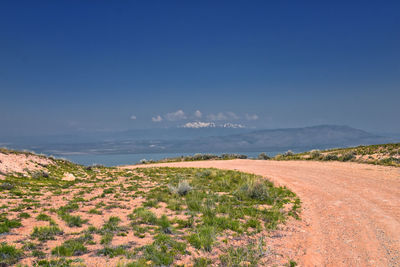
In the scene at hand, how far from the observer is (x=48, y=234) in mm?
7953

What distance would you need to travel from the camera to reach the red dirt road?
7129 mm

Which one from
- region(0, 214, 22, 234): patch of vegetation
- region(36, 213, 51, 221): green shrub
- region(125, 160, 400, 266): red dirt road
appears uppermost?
region(0, 214, 22, 234): patch of vegetation

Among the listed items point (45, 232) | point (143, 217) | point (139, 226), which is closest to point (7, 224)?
point (45, 232)

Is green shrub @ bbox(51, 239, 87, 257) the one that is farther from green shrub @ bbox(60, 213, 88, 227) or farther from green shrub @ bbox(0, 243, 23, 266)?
green shrub @ bbox(60, 213, 88, 227)

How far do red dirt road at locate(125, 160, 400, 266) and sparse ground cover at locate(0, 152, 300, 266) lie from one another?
3.32 ft

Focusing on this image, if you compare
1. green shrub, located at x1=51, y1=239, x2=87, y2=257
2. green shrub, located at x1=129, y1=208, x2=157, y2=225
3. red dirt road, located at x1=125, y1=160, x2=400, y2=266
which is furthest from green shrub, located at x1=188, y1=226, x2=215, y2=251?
green shrub, located at x1=51, y1=239, x2=87, y2=257

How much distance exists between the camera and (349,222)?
9805 millimetres

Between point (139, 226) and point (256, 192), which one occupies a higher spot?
→ point (256, 192)

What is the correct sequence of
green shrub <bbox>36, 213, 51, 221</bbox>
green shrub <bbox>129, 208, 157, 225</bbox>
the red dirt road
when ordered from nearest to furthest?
the red dirt road → green shrub <bbox>36, 213, 51, 221</bbox> → green shrub <bbox>129, 208, 157, 225</bbox>

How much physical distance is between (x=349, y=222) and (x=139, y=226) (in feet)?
27.9

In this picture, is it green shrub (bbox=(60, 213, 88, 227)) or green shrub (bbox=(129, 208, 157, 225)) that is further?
green shrub (bbox=(129, 208, 157, 225))

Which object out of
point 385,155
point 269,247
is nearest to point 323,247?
point 269,247

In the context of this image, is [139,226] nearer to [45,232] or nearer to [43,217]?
[45,232]

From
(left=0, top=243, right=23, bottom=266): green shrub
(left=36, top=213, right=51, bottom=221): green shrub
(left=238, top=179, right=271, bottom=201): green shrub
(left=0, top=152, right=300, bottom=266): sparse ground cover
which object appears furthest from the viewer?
(left=238, top=179, right=271, bottom=201): green shrub
